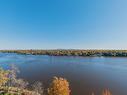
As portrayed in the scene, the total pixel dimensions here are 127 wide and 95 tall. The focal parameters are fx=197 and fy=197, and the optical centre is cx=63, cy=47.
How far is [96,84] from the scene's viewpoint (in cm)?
4488

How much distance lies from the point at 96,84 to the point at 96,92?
233 inches

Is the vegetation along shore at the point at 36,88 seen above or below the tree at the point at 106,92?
above

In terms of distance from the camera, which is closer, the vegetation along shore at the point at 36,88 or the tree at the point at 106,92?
the vegetation along shore at the point at 36,88

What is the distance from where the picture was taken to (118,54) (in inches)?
4938

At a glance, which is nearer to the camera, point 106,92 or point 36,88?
point 36,88

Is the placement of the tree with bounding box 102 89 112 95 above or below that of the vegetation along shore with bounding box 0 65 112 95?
below

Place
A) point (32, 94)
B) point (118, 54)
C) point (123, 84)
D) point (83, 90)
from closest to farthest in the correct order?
1. point (32, 94)
2. point (83, 90)
3. point (123, 84)
4. point (118, 54)

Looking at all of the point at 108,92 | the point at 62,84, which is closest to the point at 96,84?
the point at 108,92

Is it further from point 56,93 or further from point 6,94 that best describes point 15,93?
point 56,93

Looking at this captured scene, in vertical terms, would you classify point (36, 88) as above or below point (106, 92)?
above

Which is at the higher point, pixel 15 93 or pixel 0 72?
pixel 0 72

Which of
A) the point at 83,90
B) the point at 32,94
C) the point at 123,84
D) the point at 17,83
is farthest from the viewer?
the point at 123,84

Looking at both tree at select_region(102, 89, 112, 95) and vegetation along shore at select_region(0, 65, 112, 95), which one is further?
tree at select_region(102, 89, 112, 95)

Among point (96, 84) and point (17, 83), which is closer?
point (17, 83)
